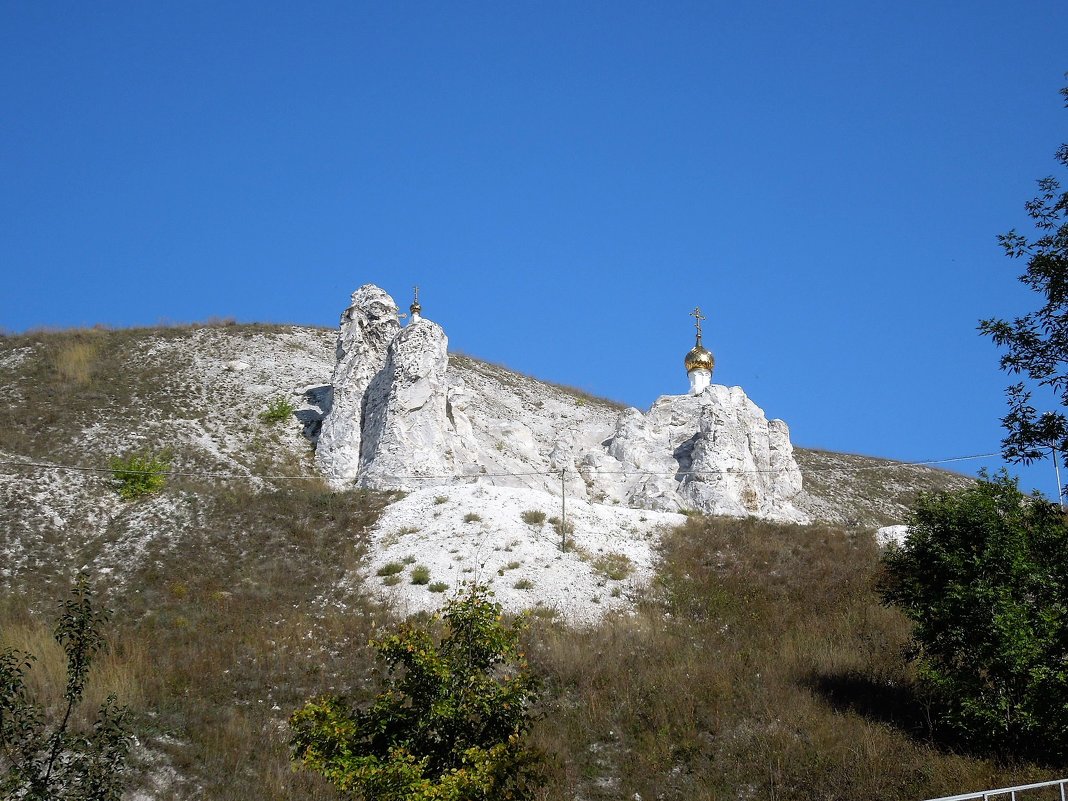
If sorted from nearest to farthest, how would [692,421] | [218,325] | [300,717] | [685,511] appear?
[300,717]
[685,511]
[692,421]
[218,325]

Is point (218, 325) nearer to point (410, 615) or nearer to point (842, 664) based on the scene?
point (410, 615)

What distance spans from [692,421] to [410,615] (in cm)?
2067

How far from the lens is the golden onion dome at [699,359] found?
4694 cm

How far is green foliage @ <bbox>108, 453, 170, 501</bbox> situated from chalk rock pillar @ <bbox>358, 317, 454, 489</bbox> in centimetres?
655

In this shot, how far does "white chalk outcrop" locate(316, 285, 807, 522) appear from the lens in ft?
115

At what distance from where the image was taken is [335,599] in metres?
25.5

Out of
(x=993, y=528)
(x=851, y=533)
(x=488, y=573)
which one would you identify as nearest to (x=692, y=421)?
(x=851, y=533)

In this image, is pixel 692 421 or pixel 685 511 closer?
pixel 685 511

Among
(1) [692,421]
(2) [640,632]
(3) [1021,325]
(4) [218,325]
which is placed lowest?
(2) [640,632]

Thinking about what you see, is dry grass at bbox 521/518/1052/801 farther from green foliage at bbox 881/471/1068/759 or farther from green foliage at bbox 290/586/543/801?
green foliage at bbox 290/586/543/801

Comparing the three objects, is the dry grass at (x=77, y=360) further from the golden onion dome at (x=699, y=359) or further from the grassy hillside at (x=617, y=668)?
the golden onion dome at (x=699, y=359)

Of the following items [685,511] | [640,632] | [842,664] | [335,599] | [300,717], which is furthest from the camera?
[685,511]

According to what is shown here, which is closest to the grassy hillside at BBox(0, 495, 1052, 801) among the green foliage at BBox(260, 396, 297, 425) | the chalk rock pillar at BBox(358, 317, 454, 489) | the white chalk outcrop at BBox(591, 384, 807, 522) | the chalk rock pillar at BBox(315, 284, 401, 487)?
the chalk rock pillar at BBox(358, 317, 454, 489)

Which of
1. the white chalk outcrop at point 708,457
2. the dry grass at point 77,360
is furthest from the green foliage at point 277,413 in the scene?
the white chalk outcrop at point 708,457
